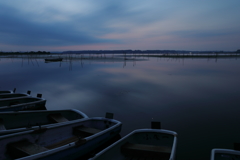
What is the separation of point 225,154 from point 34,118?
17.1ft

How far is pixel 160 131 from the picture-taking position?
13.1ft

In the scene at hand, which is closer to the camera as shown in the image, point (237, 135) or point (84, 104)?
point (237, 135)

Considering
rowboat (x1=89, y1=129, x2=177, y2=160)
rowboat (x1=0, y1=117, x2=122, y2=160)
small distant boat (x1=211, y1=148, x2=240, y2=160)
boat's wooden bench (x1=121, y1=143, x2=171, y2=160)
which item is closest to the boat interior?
rowboat (x1=0, y1=117, x2=122, y2=160)

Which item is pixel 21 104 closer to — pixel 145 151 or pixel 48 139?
pixel 48 139

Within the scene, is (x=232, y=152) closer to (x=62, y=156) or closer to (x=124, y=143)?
(x=124, y=143)

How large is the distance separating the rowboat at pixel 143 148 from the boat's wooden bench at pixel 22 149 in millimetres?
1274

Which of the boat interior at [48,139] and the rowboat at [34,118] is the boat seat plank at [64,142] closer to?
the boat interior at [48,139]

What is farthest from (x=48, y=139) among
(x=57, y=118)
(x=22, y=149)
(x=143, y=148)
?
(x=143, y=148)

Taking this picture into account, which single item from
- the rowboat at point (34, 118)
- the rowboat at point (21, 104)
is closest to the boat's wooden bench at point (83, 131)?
the rowboat at point (34, 118)

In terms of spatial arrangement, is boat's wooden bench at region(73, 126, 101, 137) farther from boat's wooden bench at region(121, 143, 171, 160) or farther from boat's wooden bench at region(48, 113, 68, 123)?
boat's wooden bench at region(121, 143, 171, 160)

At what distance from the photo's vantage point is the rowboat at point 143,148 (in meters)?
3.23

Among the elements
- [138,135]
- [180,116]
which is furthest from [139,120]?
[138,135]

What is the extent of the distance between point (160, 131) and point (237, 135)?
8.20 ft

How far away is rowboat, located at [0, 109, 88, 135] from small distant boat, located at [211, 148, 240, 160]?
11.6 feet
